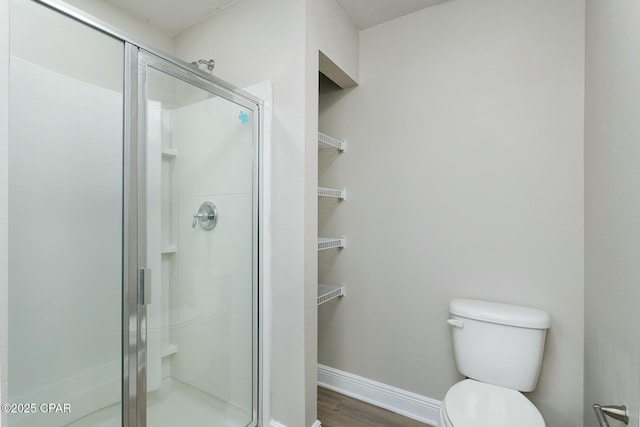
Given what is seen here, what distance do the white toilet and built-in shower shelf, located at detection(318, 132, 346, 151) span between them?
44.6 inches

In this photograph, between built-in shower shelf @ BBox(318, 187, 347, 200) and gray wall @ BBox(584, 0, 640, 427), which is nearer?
gray wall @ BBox(584, 0, 640, 427)

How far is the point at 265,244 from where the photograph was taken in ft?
5.28

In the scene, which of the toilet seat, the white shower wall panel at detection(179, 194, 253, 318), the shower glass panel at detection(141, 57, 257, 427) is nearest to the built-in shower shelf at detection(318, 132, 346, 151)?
the shower glass panel at detection(141, 57, 257, 427)

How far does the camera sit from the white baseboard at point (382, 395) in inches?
67.2

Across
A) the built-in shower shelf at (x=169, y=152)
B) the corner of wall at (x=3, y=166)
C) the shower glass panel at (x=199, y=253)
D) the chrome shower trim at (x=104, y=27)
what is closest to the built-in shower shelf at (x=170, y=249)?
the shower glass panel at (x=199, y=253)

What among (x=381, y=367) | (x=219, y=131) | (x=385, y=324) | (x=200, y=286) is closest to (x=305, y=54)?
(x=219, y=131)

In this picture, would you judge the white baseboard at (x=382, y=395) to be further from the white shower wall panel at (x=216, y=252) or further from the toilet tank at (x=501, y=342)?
the white shower wall panel at (x=216, y=252)

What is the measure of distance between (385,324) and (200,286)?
1116 millimetres

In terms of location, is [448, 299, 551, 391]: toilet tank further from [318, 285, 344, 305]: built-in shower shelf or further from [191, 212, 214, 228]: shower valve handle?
[191, 212, 214, 228]: shower valve handle

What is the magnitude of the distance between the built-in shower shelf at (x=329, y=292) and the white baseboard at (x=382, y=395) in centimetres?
54

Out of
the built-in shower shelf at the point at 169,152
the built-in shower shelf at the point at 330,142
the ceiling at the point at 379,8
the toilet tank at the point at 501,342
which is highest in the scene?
the ceiling at the point at 379,8

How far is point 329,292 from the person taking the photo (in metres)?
1.88

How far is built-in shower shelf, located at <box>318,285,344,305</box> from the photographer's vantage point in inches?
71.0

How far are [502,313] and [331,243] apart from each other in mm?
955
